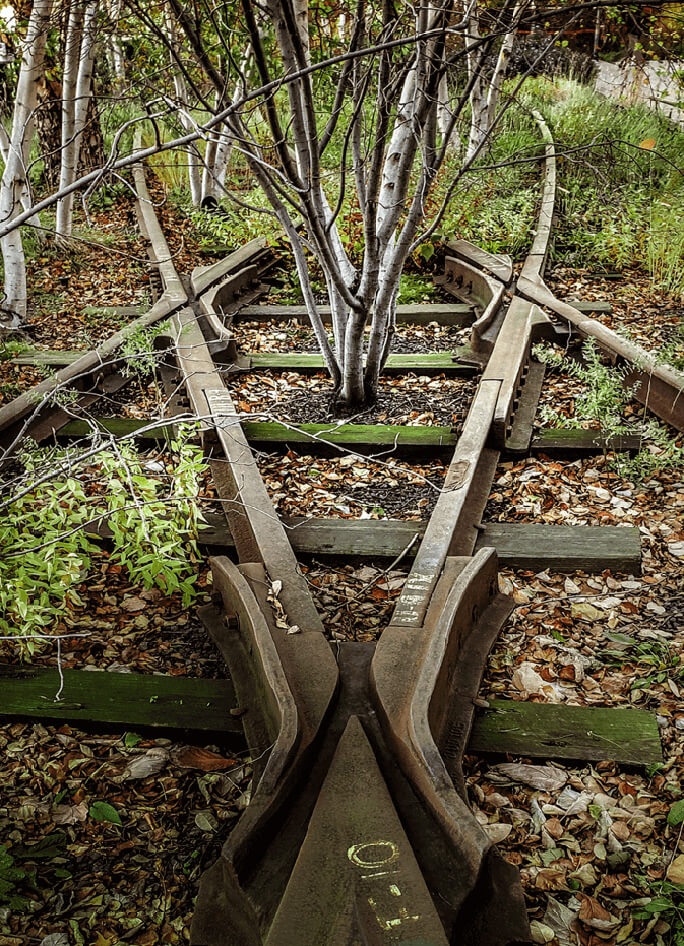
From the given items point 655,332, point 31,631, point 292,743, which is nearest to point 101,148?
point 655,332

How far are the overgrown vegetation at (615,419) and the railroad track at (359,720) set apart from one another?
0.21 meters

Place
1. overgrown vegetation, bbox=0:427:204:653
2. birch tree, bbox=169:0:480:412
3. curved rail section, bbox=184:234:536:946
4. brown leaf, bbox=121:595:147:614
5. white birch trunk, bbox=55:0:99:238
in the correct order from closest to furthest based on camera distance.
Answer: curved rail section, bbox=184:234:536:946 < overgrown vegetation, bbox=0:427:204:653 < brown leaf, bbox=121:595:147:614 < birch tree, bbox=169:0:480:412 < white birch trunk, bbox=55:0:99:238

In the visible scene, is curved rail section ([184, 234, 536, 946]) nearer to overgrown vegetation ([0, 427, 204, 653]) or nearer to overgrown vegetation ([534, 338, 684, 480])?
overgrown vegetation ([0, 427, 204, 653])

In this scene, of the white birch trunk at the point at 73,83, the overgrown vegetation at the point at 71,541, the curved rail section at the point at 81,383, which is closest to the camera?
the overgrown vegetation at the point at 71,541

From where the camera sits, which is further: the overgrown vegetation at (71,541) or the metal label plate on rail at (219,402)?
the metal label plate on rail at (219,402)

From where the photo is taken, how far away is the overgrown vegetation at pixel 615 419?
13.4ft

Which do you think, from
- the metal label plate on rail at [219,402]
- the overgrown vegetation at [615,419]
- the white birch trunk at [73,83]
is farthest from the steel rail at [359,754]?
the white birch trunk at [73,83]

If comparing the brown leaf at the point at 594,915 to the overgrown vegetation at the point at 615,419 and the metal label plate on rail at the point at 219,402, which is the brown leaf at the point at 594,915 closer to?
the overgrown vegetation at the point at 615,419

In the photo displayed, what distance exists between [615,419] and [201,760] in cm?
295

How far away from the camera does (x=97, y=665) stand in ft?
9.92

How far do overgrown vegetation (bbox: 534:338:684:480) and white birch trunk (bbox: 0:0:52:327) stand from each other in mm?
4400

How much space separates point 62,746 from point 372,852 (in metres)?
1.34

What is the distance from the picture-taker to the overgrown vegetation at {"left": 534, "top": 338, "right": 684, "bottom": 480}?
13.4 feet

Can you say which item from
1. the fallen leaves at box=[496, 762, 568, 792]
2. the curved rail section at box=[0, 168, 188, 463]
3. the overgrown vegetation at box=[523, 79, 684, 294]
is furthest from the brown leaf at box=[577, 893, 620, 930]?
the overgrown vegetation at box=[523, 79, 684, 294]
